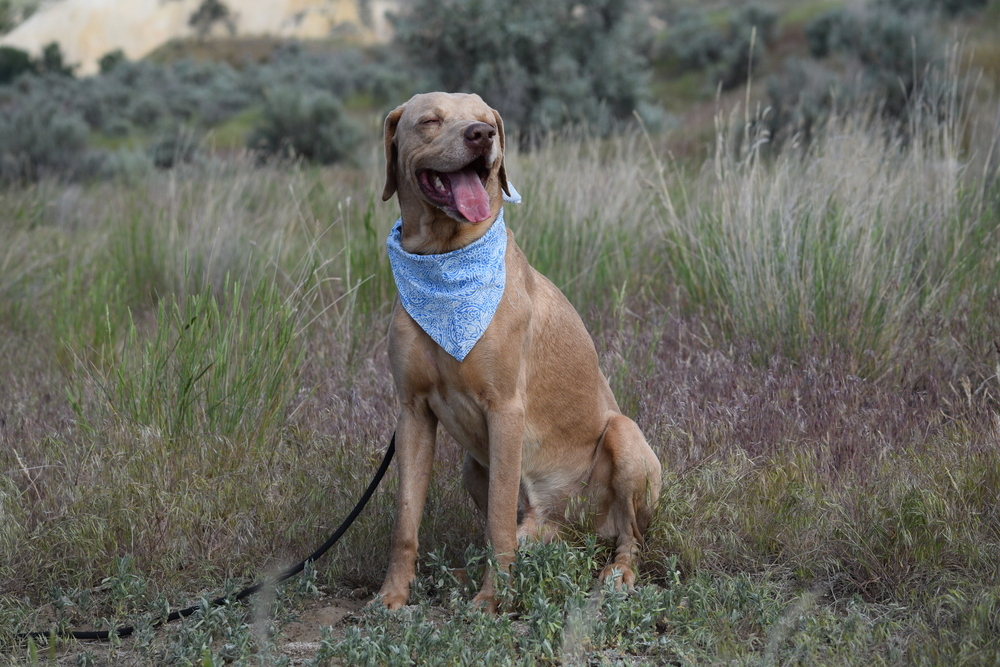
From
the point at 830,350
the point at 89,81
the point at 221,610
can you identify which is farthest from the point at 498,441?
the point at 89,81

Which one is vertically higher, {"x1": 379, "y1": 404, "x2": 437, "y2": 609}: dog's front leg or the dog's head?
the dog's head

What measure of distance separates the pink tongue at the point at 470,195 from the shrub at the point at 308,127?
1094 cm

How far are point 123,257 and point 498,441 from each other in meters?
4.10

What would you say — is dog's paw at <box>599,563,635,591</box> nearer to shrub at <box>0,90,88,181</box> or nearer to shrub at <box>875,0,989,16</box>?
shrub at <box>0,90,88,181</box>

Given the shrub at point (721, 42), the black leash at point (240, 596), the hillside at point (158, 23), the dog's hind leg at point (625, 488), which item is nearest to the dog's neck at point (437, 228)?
the black leash at point (240, 596)

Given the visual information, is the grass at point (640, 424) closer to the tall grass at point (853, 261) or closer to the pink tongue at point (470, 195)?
the tall grass at point (853, 261)

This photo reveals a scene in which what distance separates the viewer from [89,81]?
81.9ft

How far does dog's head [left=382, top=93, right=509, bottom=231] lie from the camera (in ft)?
8.82

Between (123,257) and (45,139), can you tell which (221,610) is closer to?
(123,257)

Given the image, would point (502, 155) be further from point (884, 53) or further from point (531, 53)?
point (884, 53)

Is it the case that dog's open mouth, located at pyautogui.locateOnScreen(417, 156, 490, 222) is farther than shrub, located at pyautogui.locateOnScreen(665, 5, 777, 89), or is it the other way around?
shrub, located at pyautogui.locateOnScreen(665, 5, 777, 89)

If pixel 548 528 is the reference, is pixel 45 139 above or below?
above

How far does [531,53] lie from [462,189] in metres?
11.8

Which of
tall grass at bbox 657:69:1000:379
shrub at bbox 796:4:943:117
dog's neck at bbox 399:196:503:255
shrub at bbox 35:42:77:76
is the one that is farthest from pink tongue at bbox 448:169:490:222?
shrub at bbox 35:42:77:76
